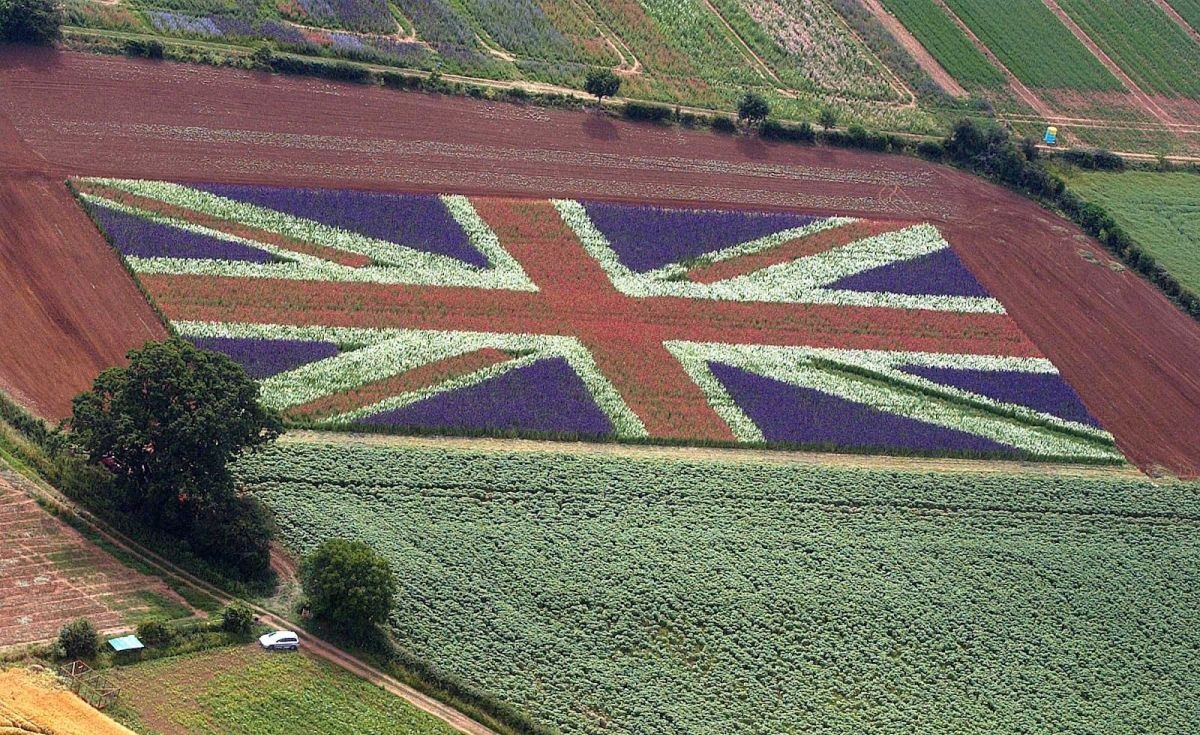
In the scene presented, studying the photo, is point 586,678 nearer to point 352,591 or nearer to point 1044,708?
point 352,591

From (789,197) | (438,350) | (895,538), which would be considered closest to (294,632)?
(438,350)

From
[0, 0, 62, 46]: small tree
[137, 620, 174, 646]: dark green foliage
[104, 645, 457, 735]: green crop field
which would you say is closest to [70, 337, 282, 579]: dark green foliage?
[137, 620, 174, 646]: dark green foliage

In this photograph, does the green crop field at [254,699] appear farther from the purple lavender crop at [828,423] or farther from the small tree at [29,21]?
the small tree at [29,21]

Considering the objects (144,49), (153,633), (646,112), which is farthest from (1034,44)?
(153,633)

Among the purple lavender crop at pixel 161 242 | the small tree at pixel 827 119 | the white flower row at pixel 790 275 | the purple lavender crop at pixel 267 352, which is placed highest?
the small tree at pixel 827 119

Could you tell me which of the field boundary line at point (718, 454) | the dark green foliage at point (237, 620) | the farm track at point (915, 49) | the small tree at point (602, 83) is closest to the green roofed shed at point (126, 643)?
the dark green foliage at point (237, 620)

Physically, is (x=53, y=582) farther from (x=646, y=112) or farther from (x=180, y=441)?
(x=646, y=112)
